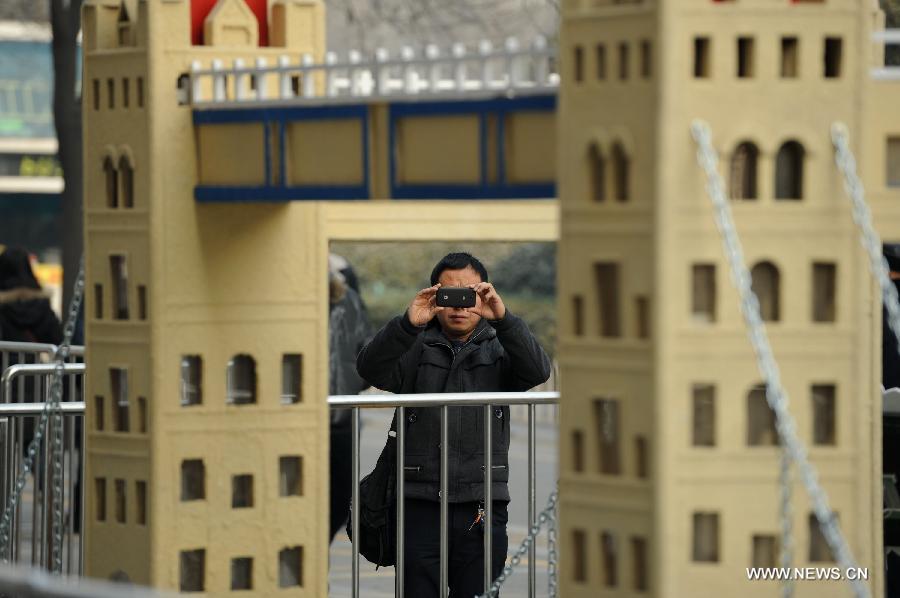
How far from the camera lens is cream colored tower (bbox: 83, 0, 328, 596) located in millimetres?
6395

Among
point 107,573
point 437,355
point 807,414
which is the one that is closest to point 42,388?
point 437,355

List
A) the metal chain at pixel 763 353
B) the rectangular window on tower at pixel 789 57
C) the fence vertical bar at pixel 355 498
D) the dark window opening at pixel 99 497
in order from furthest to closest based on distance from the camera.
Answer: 1. the fence vertical bar at pixel 355 498
2. the dark window opening at pixel 99 497
3. the rectangular window on tower at pixel 789 57
4. the metal chain at pixel 763 353

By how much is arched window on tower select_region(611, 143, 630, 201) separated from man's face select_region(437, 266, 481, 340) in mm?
3062

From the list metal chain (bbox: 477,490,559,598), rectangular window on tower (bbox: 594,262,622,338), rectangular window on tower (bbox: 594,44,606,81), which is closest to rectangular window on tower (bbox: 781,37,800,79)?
rectangular window on tower (bbox: 594,44,606,81)

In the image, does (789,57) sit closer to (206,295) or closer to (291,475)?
(206,295)

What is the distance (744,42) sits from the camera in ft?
16.1

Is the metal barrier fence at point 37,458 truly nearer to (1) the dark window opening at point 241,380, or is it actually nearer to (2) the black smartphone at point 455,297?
(1) the dark window opening at point 241,380

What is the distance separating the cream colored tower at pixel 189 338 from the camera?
6395 millimetres

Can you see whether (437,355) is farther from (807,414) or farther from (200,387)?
(807,414)

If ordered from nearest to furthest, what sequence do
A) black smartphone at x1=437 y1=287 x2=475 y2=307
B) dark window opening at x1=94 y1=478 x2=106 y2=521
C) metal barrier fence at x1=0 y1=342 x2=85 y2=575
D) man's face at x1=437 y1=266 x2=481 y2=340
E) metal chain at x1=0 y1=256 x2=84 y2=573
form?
dark window opening at x1=94 y1=478 x2=106 y2=521 → metal chain at x1=0 y1=256 x2=84 y2=573 → black smartphone at x1=437 y1=287 x2=475 y2=307 → man's face at x1=437 y1=266 x2=481 y2=340 → metal barrier fence at x1=0 y1=342 x2=85 y2=575

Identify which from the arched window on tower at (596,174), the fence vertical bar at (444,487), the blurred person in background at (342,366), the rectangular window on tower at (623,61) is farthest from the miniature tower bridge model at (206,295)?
the blurred person in background at (342,366)

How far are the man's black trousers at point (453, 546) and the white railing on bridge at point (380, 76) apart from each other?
A: 7.56 feet

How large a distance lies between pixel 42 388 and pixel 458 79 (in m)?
6.74

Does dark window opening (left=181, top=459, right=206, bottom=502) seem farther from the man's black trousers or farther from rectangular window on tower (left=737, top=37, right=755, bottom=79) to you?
rectangular window on tower (left=737, top=37, right=755, bottom=79)
